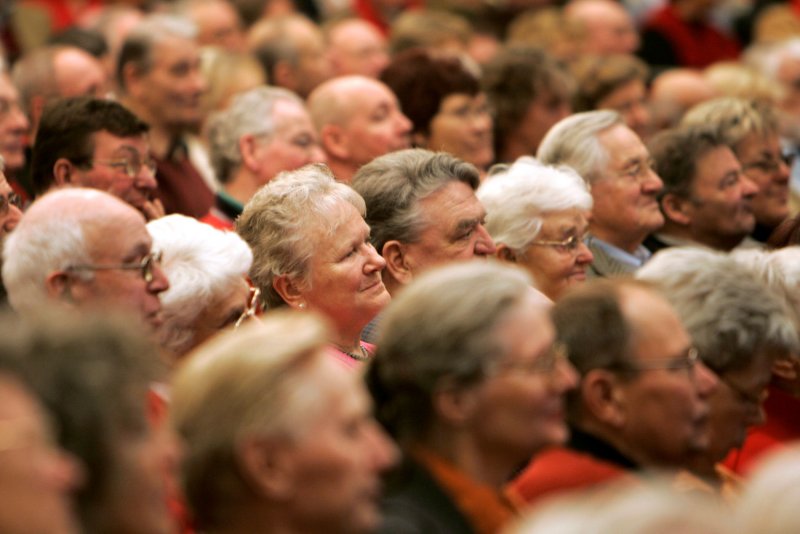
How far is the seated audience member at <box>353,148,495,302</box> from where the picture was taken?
14.3 ft

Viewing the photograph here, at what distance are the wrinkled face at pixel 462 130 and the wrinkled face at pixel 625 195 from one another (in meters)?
0.97

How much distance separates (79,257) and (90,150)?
4.33ft

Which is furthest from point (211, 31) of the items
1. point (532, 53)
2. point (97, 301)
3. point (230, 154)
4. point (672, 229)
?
point (97, 301)

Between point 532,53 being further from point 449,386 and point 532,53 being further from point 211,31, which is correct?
point 449,386

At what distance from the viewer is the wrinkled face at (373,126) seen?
6.07 meters

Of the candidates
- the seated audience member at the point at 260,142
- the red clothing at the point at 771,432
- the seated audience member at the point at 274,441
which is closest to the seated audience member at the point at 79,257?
the seated audience member at the point at 274,441

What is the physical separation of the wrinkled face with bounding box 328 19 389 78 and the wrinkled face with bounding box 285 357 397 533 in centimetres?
606

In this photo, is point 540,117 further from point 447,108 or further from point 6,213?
point 6,213

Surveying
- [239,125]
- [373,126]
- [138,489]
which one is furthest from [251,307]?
[373,126]

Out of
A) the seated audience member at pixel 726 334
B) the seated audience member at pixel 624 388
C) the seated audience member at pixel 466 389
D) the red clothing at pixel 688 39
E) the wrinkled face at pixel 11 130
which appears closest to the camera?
the seated audience member at pixel 466 389

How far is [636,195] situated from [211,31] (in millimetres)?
4208

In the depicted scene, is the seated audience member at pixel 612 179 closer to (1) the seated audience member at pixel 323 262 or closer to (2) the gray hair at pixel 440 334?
(1) the seated audience member at pixel 323 262

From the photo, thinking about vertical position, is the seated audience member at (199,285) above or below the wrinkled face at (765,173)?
above

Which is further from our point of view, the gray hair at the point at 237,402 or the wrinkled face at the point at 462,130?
the wrinkled face at the point at 462,130
